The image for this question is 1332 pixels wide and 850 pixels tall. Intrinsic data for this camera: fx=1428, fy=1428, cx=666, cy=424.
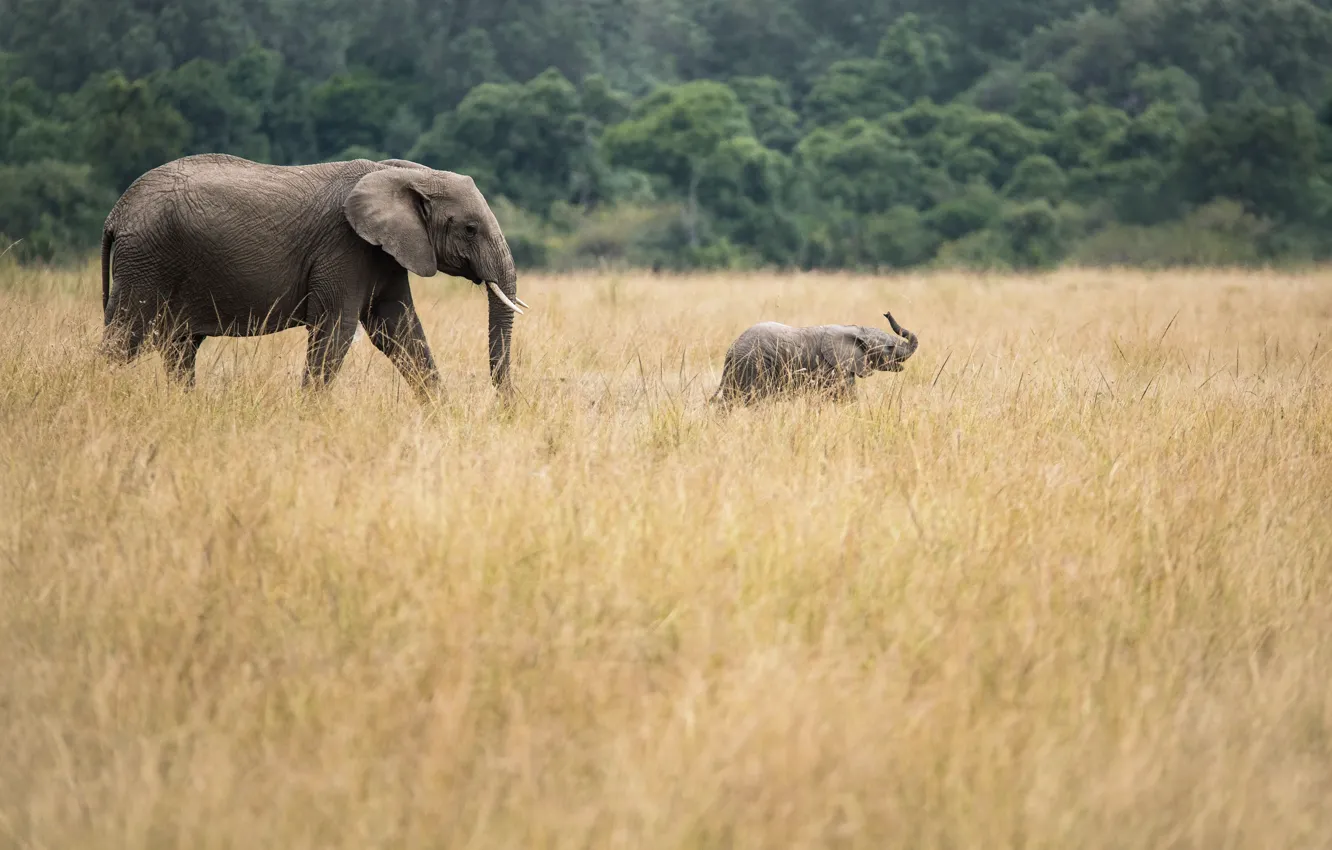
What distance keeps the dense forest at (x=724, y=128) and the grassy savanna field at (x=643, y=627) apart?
86.2 feet

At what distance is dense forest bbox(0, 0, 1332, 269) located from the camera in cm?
3491

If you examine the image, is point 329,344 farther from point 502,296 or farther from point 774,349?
point 774,349

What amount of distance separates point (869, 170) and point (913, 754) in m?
37.5

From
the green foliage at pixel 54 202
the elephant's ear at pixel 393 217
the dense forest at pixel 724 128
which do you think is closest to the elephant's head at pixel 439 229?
the elephant's ear at pixel 393 217

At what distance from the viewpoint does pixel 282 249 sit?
6.86 m

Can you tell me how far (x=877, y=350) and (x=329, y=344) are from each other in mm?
2879

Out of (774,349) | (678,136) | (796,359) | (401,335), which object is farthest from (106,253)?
(678,136)

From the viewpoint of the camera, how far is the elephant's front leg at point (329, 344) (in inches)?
262

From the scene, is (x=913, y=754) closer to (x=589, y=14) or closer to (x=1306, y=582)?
(x=1306, y=582)

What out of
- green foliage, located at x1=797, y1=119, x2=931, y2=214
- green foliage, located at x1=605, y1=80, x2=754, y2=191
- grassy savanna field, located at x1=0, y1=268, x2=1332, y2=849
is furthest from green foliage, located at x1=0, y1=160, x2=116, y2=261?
grassy savanna field, located at x1=0, y1=268, x2=1332, y2=849

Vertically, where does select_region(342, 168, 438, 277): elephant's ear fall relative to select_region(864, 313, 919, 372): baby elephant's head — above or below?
above

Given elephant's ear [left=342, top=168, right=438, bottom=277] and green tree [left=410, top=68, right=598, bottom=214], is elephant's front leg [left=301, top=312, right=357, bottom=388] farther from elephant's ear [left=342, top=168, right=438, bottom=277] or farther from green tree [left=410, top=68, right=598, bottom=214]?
green tree [left=410, top=68, right=598, bottom=214]

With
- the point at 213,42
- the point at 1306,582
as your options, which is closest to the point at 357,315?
the point at 1306,582

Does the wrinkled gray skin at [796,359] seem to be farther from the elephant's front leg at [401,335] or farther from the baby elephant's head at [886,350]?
the elephant's front leg at [401,335]
